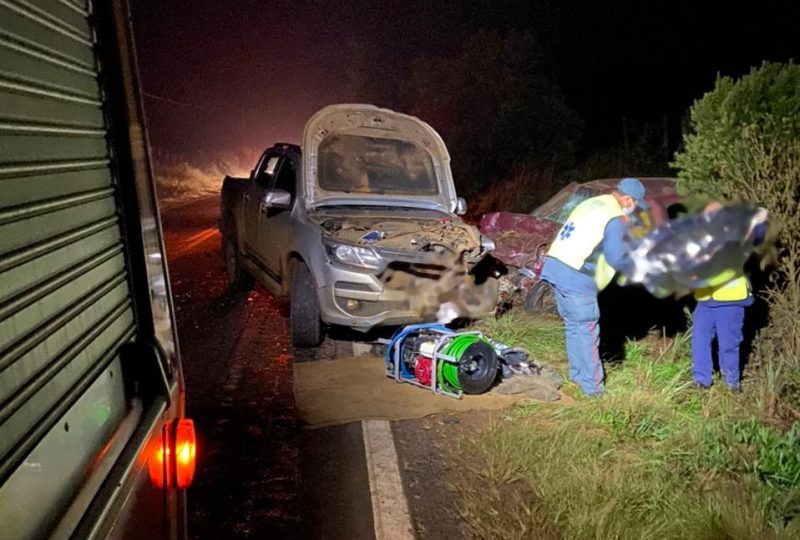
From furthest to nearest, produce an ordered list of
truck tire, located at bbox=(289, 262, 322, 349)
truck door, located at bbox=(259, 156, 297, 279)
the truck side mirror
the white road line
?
1. truck door, located at bbox=(259, 156, 297, 279)
2. the truck side mirror
3. truck tire, located at bbox=(289, 262, 322, 349)
4. the white road line

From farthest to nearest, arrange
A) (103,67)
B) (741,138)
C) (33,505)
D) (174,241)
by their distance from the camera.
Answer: (174,241) < (741,138) < (103,67) < (33,505)

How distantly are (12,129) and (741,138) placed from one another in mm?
4609

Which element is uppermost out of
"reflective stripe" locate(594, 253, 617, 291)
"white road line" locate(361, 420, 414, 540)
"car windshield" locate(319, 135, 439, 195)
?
"car windshield" locate(319, 135, 439, 195)

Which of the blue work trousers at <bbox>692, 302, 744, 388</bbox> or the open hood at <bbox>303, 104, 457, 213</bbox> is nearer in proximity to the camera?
the blue work trousers at <bbox>692, 302, 744, 388</bbox>

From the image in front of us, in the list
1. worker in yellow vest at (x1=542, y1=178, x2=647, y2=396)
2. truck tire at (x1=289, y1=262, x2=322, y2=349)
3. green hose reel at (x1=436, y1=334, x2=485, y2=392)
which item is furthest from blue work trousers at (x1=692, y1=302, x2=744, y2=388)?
truck tire at (x1=289, y1=262, x2=322, y2=349)

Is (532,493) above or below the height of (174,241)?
below

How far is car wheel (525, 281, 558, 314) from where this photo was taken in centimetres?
712

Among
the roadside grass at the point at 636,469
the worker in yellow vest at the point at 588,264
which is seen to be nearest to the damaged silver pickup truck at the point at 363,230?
the worker in yellow vest at the point at 588,264

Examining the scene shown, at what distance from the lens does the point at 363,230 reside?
604cm

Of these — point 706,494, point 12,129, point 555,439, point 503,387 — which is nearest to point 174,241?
point 503,387

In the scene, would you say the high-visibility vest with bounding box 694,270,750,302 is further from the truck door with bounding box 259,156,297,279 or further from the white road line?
the truck door with bounding box 259,156,297,279

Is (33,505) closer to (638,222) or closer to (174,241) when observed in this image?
(638,222)

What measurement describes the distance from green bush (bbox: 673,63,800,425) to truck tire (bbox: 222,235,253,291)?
18.0ft

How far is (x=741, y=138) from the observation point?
4.68 meters
